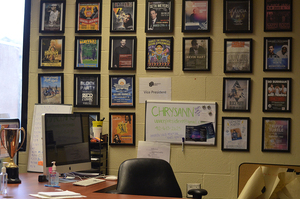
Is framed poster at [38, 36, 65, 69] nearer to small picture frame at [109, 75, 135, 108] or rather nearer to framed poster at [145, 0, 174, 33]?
small picture frame at [109, 75, 135, 108]

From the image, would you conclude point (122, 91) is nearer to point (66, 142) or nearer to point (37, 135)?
point (66, 142)

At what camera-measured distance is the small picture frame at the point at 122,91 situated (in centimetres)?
338

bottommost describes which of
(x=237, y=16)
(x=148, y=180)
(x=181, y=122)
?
(x=148, y=180)

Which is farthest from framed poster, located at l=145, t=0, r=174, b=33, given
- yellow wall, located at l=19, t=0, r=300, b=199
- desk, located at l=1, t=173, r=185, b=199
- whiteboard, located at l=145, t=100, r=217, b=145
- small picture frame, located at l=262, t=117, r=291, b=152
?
desk, located at l=1, t=173, r=185, b=199

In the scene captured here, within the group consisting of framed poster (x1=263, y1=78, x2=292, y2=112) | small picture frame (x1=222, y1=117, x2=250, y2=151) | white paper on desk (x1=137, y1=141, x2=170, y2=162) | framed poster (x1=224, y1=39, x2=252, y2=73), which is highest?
framed poster (x1=224, y1=39, x2=252, y2=73)

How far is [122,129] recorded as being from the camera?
337 centimetres

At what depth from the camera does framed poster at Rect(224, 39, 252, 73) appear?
10.6 ft

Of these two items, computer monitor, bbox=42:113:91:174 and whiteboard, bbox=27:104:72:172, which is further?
whiteboard, bbox=27:104:72:172

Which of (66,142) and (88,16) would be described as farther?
(88,16)

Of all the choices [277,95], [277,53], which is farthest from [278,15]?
[277,95]

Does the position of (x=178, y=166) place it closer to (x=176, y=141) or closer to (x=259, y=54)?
(x=176, y=141)

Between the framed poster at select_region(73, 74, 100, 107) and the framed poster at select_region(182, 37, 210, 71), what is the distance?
0.94m

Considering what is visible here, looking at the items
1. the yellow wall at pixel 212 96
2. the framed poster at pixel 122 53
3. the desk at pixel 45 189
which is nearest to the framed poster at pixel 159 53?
the yellow wall at pixel 212 96

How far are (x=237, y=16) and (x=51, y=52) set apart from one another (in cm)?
198
